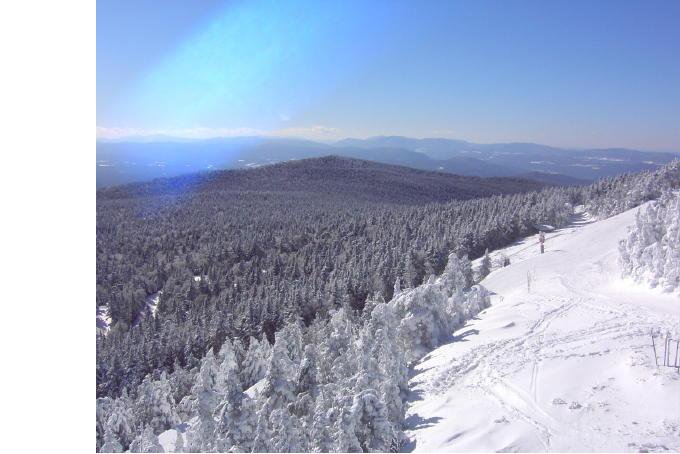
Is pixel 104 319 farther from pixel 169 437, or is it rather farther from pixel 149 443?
pixel 149 443

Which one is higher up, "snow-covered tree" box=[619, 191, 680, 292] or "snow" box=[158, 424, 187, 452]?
"snow-covered tree" box=[619, 191, 680, 292]

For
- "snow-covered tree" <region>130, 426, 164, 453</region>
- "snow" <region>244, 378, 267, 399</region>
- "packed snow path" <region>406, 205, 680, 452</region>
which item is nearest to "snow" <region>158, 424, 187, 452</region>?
"snow" <region>244, 378, 267, 399</region>

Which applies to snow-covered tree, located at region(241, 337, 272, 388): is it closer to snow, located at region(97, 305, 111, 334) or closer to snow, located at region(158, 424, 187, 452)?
snow, located at region(158, 424, 187, 452)

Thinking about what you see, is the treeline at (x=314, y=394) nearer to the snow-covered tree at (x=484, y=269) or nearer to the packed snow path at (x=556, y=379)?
the packed snow path at (x=556, y=379)

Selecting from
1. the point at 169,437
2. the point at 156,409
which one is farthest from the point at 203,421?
Result: the point at 156,409
